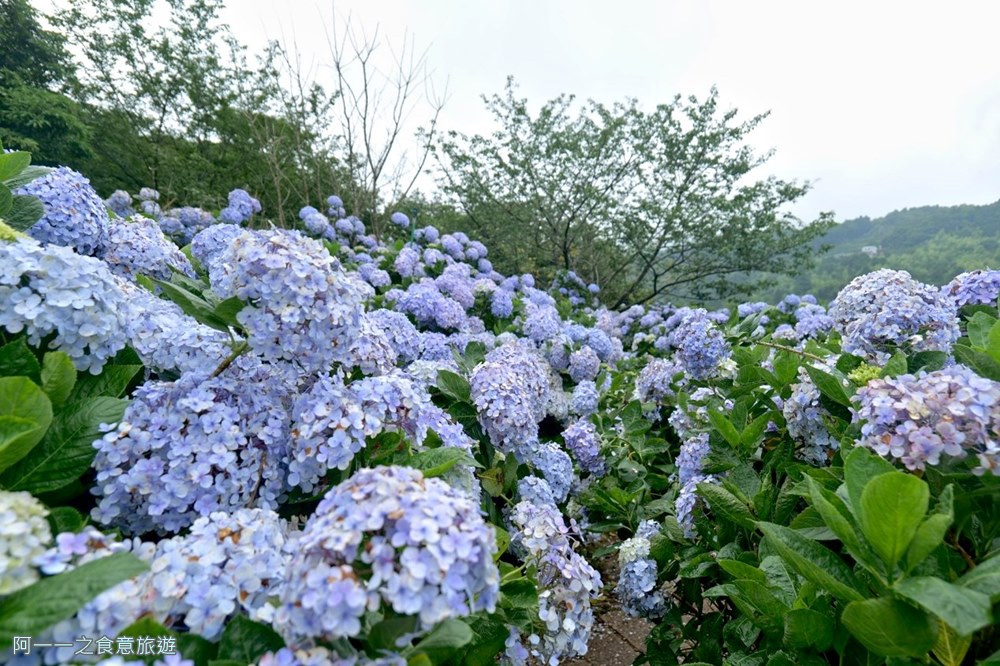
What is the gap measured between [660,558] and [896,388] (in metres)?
1.21

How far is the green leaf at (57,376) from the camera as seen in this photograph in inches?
38.7

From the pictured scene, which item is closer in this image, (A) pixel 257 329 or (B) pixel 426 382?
(A) pixel 257 329

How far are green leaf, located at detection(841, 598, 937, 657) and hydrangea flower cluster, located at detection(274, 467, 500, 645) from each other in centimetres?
55

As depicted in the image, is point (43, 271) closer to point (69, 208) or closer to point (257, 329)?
point (257, 329)

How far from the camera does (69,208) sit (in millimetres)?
1528

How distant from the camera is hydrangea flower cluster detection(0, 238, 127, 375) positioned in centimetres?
101

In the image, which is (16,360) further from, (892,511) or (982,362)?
(982,362)

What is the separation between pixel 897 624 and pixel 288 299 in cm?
116

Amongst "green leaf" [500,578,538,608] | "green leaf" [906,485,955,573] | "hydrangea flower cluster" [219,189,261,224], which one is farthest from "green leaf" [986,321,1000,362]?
"hydrangea flower cluster" [219,189,261,224]

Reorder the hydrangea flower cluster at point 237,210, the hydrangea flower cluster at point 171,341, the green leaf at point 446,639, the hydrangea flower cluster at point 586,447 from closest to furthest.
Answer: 1. the green leaf at point 446,639
2. the hydrangea flower cluster at point 171,341
3. the hydrangea flower cluster at point 586,447
4. the hydrangea flower cluster at point 237,210

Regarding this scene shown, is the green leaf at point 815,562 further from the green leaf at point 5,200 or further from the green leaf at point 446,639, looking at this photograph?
the green leaf at point 5,200

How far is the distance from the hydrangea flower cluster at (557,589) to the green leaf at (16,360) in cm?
113

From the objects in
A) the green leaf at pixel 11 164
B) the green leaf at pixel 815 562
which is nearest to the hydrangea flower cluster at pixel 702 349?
the green leaf at pixel 815 562

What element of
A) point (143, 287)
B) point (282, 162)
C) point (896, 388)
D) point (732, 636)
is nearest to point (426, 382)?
point (143, 287)
